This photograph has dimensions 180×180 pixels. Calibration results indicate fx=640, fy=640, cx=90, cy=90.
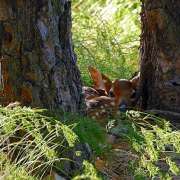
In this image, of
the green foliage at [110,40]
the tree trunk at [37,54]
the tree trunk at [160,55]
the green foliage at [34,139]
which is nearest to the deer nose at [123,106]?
the tree trunk at [160,55]

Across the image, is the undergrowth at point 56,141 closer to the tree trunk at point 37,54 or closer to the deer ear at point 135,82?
the tree trunk at point 37,54

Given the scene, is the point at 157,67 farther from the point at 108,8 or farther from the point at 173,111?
the point at 108,8

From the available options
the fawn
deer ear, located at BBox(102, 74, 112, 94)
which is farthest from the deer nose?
deer ear, located at BBox(102, 74, 112, 94)

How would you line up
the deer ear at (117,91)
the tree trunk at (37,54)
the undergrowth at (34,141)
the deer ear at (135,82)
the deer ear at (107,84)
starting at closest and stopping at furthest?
the undergrowth at (34,141)
the tree trunk at (37,54)
the deer ear at (117,91)
the deer ear at (135,82)
the deer ear at (107,84)

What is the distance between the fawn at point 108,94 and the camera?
157 inches

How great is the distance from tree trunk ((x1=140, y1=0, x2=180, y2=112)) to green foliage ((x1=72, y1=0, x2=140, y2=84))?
797 mm

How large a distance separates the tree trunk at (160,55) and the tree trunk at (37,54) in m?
1.04

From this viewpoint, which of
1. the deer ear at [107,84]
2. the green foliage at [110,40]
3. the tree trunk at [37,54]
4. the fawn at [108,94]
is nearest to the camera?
the tree trunk at [37,54]

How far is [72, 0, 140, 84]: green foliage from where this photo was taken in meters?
4.98

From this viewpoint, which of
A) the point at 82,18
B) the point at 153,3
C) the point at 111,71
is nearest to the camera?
the point at 153,3

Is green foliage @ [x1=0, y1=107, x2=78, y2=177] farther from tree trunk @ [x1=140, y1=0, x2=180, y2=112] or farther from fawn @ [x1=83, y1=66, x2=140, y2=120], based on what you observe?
tree trunk @ [x1=140, y1=0, x2=180, y2=112]

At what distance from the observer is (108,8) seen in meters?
8.46

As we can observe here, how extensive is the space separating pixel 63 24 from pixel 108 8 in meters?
5.58

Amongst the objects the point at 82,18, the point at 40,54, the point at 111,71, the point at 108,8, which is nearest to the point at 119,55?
the point at 111,71
